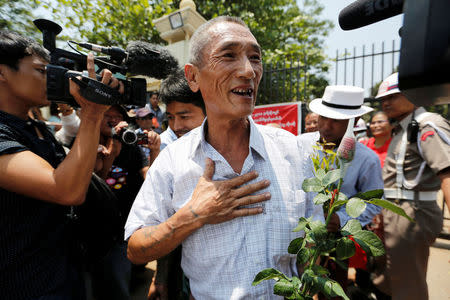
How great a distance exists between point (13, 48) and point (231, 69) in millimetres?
1266

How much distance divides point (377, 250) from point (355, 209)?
0.15 meters

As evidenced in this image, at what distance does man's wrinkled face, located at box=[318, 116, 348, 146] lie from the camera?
247 cm

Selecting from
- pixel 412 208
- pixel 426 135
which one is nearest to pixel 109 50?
pixel 426 135

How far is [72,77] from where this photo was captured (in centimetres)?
136

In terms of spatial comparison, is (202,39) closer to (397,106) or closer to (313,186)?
(313,186)

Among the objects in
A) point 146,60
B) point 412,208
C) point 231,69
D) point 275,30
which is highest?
point 275,30

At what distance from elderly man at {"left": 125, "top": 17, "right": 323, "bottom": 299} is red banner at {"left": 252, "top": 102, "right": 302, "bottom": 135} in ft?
15.3

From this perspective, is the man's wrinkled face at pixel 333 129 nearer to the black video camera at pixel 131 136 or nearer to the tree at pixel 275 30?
the black video camera at pixel 131 136

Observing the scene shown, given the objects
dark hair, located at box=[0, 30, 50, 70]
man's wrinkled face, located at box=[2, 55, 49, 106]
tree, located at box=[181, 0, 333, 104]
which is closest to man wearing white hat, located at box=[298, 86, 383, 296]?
man's wrinkled face, located at box=[2, 55, 49, 106]

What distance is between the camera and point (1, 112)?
1408 millimetres

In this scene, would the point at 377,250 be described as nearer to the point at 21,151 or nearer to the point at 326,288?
the point at 326,288

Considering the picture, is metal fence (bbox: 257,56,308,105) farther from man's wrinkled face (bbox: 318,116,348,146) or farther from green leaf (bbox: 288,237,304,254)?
green leaf (bbox: 288,237,304,254)

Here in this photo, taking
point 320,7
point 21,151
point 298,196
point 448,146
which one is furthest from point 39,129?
point 320,7

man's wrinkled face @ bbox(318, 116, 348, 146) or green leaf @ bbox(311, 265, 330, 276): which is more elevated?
man's wrinkled face @ bbox(318, 116, 348, 146)
